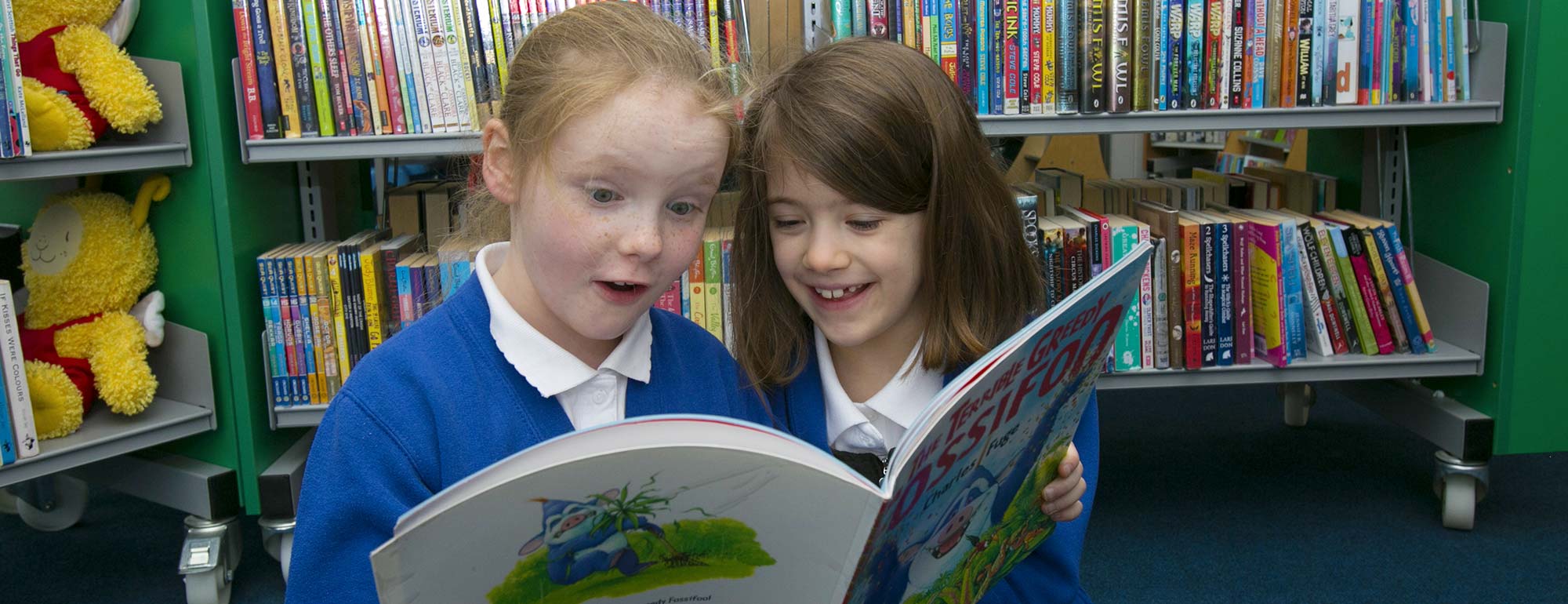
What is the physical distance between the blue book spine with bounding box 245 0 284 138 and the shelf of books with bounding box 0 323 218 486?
1.09 feet

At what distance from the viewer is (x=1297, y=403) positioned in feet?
A: 8.21

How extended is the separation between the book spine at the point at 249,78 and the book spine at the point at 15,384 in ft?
1.22

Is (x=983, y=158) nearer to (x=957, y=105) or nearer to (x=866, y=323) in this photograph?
(x=957, y=105)

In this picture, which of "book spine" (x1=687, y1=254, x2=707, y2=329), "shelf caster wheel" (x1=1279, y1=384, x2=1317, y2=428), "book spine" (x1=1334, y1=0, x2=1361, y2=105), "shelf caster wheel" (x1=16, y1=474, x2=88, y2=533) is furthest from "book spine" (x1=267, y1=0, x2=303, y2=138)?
"shelf caster wheel" (x1=1279, y1=384, x2=1317, y2=428)

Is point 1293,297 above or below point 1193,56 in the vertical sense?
below

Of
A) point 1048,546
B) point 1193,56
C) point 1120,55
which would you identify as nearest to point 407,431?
point 1048,546

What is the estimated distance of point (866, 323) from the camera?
0.91 m

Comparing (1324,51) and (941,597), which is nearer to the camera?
(941,597)

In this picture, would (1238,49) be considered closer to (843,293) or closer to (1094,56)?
(1094,56)

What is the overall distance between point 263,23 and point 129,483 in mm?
750

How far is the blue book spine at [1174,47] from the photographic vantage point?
1739 mm

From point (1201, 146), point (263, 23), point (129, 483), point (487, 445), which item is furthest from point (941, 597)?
point (1201, 146)

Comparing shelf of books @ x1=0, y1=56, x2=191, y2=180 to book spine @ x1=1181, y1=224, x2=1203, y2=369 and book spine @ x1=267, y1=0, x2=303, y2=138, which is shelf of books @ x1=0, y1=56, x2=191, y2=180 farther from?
book spine @ x1=1181, y1=224, x2=1203, y2=369

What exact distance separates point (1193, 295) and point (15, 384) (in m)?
1.71
